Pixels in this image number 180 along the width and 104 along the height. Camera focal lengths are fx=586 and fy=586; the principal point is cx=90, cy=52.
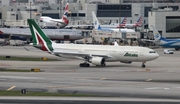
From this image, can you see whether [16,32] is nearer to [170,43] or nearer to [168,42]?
[168,42]

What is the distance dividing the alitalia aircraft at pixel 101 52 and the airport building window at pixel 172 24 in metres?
68.2

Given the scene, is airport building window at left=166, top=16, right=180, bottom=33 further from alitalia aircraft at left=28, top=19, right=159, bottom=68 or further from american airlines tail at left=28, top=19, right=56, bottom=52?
alitalia aircraft at left=28, top=19, right=159, bottom=68

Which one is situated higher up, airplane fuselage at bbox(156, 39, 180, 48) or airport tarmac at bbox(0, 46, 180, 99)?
airplane fuselage at bbox(156, 39, 180, 48)

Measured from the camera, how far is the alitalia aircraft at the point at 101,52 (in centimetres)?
7794

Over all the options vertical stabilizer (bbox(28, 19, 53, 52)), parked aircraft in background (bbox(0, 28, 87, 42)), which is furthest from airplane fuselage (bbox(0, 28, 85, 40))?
vertical stabilizer (bbox(28, 19, 53, 52))

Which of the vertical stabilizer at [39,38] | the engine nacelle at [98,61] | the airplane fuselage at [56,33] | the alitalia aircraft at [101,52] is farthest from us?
the airplane fuselage at [56,33]

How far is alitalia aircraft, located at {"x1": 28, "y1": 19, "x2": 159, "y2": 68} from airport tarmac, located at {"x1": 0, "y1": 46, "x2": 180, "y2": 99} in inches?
46.6

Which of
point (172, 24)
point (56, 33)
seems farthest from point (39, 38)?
point (172, 24)

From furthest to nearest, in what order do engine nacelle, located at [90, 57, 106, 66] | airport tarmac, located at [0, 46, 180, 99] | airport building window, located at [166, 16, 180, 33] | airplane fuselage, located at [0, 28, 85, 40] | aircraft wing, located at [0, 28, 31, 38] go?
1. airport building window, located at [166, 16, 180, 33]
2. airplane fuselage, located at [0, 28, 85, 40]
3. aircraft wing, located at [0, 28, 31, 38]
4. engine nacelle, located at [90, 57, 106, 66]
5. airport tarmac, located at [0, 46, 180, 99]

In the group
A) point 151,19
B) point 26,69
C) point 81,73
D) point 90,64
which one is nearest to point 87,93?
point 81,73

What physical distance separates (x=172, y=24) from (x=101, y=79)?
86.7m

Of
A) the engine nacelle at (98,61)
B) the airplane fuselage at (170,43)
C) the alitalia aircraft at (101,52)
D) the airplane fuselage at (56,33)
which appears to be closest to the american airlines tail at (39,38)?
the alitalia aircraft at (101,52)

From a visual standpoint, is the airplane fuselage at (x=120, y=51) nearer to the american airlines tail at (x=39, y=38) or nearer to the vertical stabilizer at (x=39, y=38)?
the american airlines tail at (x=39, y=38)

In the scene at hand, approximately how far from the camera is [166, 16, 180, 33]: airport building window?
481ft
